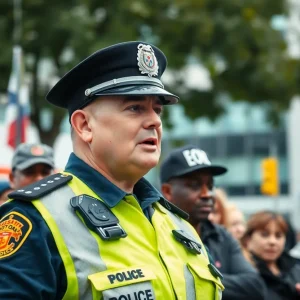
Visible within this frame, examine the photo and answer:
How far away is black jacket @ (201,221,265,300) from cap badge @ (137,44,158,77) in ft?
7.21

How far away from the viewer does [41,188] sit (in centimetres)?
292

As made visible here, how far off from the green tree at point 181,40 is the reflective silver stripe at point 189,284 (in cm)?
1395

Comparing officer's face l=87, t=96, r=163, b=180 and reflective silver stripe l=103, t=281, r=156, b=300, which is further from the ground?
officer's face l=87, t=96, r=163, b=180

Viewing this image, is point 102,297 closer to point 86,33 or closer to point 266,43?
point 86,33

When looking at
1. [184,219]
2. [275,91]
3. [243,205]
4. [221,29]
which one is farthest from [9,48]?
[243,205]

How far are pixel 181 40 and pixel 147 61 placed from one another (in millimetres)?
15812

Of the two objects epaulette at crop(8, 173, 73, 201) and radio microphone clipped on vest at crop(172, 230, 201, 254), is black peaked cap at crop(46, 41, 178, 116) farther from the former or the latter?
radio microphone clipped on vest at crop(172, 230, 201, 254)

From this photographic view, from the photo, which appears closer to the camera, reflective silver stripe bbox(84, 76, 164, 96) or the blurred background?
reflective silver stripe bbox(84, 76, 164, 96)

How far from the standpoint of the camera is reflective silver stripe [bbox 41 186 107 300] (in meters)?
2.75

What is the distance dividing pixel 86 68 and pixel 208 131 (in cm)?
4315

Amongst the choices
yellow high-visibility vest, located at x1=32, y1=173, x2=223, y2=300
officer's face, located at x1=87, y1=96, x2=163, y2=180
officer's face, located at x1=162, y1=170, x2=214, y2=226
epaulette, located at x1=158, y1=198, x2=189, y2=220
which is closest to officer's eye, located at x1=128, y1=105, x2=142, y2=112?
officer's face, located at x1=87, y1=96, x2=163, y2=180

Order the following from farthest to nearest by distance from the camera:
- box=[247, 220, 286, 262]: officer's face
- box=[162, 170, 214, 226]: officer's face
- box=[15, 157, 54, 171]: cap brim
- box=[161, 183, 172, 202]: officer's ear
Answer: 1. box=[247, 220, 286, 262]: officer's face
2. box=[15, 157, 54, 171]: cap brim
3. box=[161, 183, 172, 202]: officer's ear
4. box=[162, 170, 214, 226]: officer's face

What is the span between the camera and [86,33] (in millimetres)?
16781

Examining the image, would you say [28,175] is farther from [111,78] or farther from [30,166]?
[111,78]
